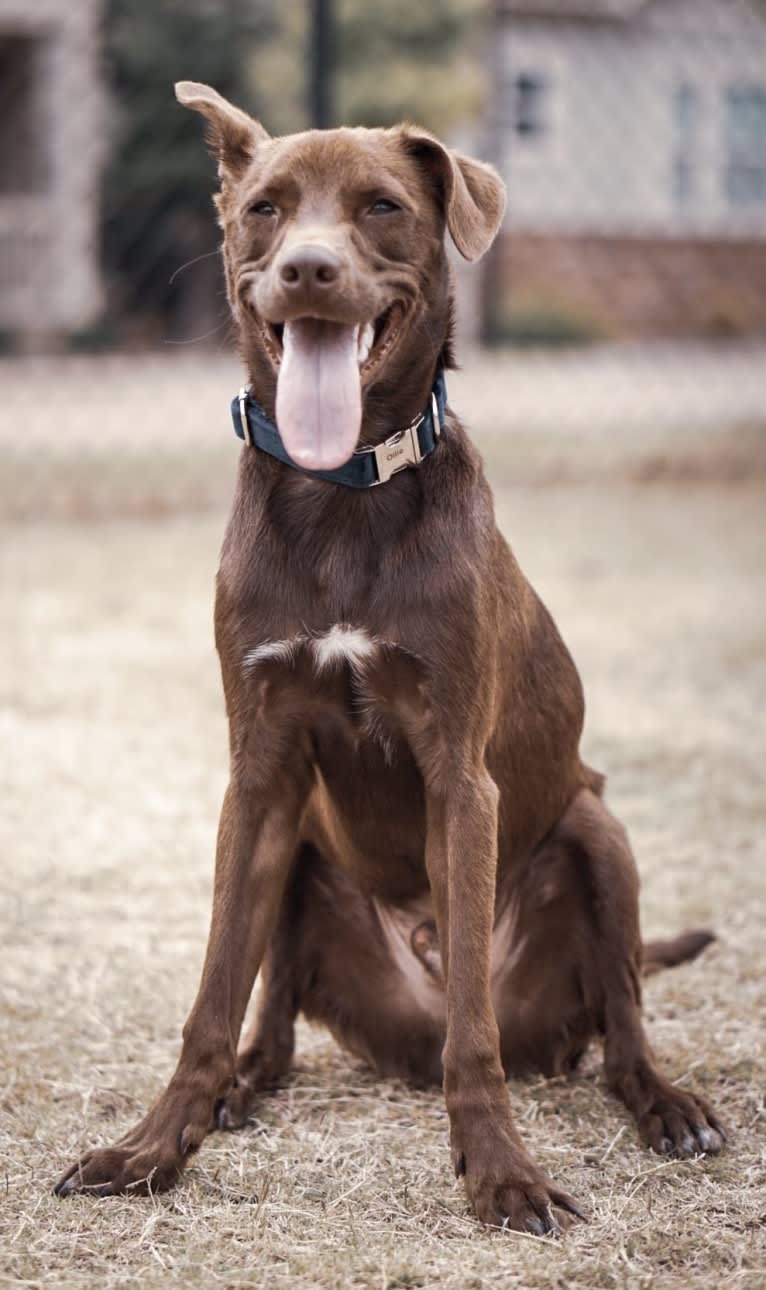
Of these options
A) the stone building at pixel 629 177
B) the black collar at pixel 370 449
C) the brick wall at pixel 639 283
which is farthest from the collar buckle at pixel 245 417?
the brick wall at pixel 639 283

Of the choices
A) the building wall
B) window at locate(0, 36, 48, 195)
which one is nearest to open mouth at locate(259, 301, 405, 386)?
window at locate(0, 36, 48, 195)

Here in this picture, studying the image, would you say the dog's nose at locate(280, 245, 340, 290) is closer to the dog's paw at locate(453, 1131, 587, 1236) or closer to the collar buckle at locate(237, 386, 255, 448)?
the collar buckle at locate(237, 386, 255, 448)

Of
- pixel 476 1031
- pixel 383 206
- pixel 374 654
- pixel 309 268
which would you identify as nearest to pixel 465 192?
pixel 383 206

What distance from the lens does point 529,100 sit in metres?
19.0

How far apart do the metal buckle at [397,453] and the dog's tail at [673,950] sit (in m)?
1.11

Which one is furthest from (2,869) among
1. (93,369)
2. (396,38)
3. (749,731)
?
(396,38)

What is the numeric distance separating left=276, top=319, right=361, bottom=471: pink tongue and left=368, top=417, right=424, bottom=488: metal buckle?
15 centimetres

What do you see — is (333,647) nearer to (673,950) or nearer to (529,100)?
(673,950)

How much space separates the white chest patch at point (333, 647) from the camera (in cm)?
237

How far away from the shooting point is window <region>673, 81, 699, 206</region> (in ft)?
57.8

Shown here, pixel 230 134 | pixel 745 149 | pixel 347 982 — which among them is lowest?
pixel 347 982

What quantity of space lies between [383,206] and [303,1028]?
145 cm

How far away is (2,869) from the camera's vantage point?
3.82 metres

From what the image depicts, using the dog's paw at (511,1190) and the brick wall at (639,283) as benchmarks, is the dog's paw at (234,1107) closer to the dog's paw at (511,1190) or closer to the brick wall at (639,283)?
the dog's paw at (511,1190)
